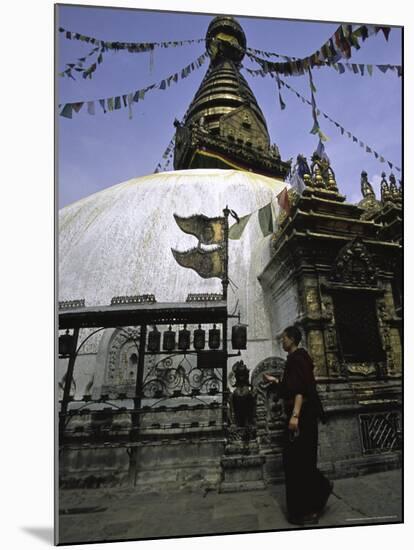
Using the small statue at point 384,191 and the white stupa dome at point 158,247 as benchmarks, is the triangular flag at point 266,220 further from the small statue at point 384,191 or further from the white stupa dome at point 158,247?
the small statue at point 384,191

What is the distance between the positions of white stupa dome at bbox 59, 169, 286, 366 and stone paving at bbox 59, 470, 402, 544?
4.30 feet

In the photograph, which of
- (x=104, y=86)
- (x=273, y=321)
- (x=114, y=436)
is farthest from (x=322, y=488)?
(x=104, y=86)

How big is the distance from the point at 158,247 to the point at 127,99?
167 cm

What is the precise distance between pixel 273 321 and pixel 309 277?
1.98 ft

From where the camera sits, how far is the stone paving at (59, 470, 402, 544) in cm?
367

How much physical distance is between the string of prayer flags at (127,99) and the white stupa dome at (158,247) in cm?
114

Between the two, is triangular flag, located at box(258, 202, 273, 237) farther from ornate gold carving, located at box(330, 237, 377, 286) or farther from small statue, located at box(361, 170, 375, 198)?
small statue, located at box(361, 170, 375, 198)

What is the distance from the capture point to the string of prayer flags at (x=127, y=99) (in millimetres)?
4035

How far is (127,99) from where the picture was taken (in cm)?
444

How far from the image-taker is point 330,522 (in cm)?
390

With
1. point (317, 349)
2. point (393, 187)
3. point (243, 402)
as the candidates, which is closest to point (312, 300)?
point (317, 349)

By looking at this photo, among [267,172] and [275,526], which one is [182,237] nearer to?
[275,526]

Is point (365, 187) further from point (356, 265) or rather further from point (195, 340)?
point (195, 340)

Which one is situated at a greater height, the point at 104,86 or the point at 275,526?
the point at 104,86
